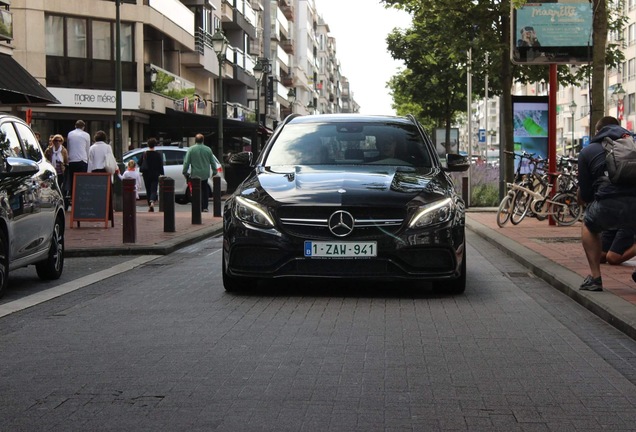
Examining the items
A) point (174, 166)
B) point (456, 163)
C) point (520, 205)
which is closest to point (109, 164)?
point (520, 205)

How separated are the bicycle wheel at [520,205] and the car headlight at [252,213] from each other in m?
11.0

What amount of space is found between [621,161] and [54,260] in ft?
18.9

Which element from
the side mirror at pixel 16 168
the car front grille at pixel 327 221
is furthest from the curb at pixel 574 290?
the side mirror at pixel 16 168

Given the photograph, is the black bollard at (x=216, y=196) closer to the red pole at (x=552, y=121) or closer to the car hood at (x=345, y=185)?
the red pole at (x=552, y=121)

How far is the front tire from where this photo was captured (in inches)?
440

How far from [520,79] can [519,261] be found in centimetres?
1672

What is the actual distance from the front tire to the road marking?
0.28 metres

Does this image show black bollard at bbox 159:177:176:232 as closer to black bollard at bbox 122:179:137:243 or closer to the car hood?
black bollard at bbox 122:179:137:243

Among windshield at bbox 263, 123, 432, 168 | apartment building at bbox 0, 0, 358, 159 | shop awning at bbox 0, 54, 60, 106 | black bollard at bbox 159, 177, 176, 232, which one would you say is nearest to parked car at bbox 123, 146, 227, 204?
apartment building at bbox 0, 0, 358, 159

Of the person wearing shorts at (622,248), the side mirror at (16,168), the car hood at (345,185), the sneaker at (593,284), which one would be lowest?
the sneaker at (593,284)

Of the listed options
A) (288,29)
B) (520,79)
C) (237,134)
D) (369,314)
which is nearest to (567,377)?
(369,314)

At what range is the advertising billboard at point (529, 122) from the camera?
25.8m

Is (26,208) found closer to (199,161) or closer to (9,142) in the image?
(9,142)

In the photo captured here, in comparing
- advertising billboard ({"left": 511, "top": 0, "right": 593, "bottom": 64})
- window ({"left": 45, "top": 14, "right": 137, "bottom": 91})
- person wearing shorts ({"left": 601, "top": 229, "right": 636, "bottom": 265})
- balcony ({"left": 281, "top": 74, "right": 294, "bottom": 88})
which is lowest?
person wearing shorts ({"left": 601, "top": 229, "right": 636, "bottom": 265})
